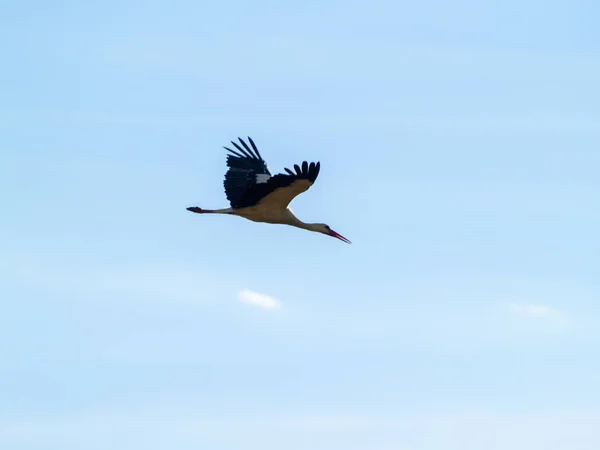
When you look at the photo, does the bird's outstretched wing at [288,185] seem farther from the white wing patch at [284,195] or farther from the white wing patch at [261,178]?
the white wing patch at [261,178]

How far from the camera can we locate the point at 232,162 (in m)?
27.6

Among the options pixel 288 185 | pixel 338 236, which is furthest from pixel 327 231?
pixel 288 185

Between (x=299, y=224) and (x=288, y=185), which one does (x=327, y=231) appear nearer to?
(x=299, y=224)

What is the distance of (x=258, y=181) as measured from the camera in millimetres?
27266

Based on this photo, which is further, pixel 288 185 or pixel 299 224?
pixel 299 224

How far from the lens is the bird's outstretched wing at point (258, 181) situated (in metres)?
24.0

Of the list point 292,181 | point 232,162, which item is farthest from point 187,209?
point 292,181

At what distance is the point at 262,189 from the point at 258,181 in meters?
1.98

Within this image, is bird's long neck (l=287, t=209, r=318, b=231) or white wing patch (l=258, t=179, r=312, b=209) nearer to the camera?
white wing patch (l=258, t=179, r=312, b=209)

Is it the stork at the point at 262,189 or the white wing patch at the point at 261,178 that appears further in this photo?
the white wing patch at the point at 261,178

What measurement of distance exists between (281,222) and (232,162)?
5.74 feet

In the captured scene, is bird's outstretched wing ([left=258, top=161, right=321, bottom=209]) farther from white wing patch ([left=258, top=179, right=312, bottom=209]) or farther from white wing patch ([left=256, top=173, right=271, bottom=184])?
white wing patch ([left=256, top=173, right=271, bottom=184])

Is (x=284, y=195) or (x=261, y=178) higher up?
(x=261, y=178)

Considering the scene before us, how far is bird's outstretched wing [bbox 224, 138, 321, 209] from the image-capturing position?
78.9 ft
